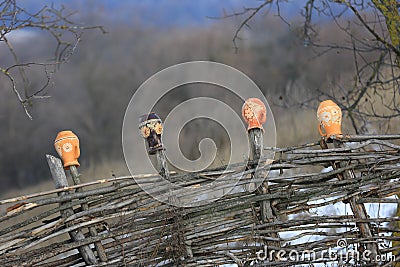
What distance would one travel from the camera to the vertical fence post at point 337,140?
1.94m

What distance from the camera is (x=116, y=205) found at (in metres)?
1.78

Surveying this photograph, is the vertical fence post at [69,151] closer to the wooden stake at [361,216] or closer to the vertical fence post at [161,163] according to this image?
the vertical fence post at [161,163]

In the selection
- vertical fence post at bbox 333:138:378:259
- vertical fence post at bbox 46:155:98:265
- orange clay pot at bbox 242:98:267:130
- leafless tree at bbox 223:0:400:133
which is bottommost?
vertical fence post at bbox 333:138:378:259

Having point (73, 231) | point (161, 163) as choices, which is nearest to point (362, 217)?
point (161, 163)

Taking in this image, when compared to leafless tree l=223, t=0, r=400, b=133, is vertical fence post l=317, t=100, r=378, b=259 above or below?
below

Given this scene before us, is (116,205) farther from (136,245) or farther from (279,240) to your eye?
(279,240)

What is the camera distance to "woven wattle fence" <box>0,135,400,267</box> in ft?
5.75

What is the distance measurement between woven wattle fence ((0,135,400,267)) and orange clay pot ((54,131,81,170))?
0.14ft

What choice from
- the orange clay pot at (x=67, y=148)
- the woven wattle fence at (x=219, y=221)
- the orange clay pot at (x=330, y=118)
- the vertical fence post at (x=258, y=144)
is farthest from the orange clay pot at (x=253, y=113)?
the orange clay pot at (x=67, y=148)

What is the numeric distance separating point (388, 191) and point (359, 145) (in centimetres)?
22

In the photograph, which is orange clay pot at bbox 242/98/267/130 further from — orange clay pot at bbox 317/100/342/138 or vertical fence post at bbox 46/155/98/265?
vertical fence post at bbox 46/155/98/265

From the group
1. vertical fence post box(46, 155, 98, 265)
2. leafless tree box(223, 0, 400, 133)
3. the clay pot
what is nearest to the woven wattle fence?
vertical fence post box(46, 155, 98, 265)

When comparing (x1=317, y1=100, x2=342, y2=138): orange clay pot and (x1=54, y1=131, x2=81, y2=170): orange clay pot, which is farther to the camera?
(x1=317, y1=100, x2=342, y2=138): orange clay pot

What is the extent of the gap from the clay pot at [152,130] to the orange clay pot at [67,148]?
0.26m
